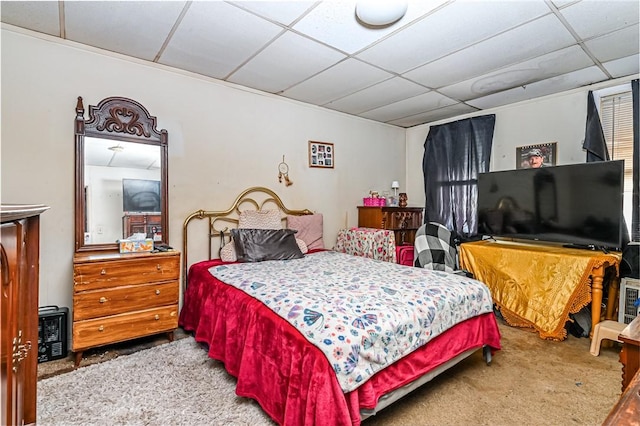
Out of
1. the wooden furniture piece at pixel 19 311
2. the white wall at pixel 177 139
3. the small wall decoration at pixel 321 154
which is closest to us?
the wooden furniture piece at pixel 19 311

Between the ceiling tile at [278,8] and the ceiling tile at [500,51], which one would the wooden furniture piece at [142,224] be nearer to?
the ceiling tile at [278,8]

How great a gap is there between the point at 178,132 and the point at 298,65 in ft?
4.26

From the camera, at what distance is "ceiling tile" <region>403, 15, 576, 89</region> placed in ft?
7.56

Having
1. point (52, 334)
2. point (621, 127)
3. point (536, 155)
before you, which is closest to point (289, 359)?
point (52, 334)

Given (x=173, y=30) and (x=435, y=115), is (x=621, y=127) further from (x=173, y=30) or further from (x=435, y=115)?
(x=173, y=30)

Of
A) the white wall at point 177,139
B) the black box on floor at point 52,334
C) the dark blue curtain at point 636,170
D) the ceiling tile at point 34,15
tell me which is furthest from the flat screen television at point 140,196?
the dark blue curtain at point 636,170

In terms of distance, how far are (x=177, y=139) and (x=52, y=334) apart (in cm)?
185

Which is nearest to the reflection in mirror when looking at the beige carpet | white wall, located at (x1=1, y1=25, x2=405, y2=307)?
white wall, located at (x1=1, y1=25, x2=405, y2=307)

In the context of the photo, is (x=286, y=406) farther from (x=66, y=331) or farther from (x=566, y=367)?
(x=566, y=367)

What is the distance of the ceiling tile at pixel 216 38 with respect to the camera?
84.0 inches

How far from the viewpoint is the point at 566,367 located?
2340mm

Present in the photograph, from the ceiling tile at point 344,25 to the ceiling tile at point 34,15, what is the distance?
1627 mm

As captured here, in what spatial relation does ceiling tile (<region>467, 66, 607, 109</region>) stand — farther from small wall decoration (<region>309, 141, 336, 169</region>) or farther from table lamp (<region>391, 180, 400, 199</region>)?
small wall decoration (<region>309, 141, 336, 169</region>)

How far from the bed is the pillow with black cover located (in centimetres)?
32
